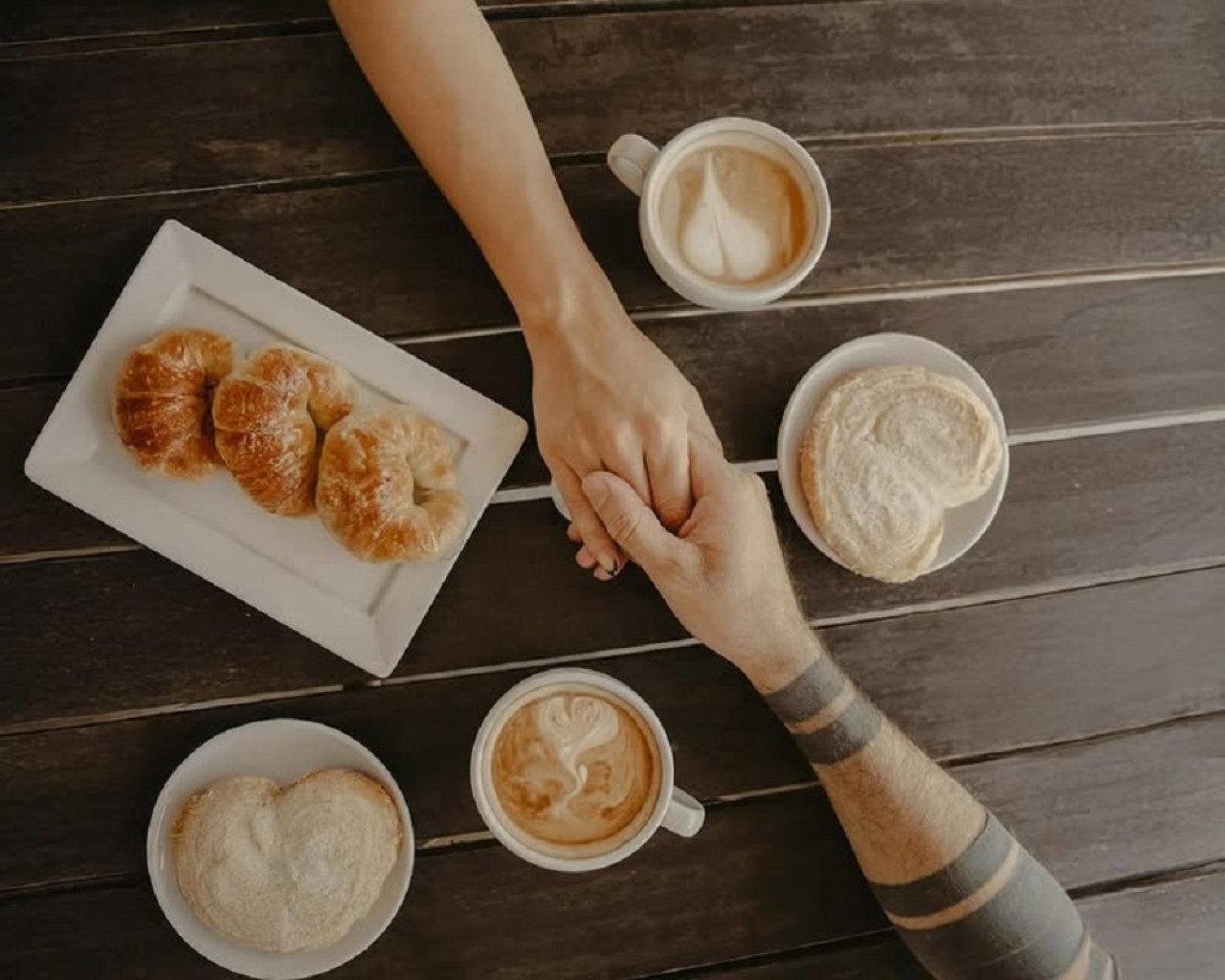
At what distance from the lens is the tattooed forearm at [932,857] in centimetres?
111

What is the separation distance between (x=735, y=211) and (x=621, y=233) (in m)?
0.14

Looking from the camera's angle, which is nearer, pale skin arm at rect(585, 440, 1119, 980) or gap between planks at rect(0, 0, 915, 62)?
pale skin arm at rect(585, 440, 1119, 980)

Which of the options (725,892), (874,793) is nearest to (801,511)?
(874,793)

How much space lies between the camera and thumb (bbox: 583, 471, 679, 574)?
41.6 inches

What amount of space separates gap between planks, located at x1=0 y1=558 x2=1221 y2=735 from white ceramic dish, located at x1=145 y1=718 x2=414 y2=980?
0.05 meters

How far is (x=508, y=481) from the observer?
120 cm

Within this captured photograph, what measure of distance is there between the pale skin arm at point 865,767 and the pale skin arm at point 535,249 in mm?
44

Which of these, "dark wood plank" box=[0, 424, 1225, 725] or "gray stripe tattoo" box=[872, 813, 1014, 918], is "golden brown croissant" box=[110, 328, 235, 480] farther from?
"gray stripe tattoo" box=[872, 813, 1014, 918]

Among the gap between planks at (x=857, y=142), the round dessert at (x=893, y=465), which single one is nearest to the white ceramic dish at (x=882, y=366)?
the round dessert at (x=893, y=465)

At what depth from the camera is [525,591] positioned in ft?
3.94

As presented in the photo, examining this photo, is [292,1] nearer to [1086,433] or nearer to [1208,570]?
[1086,433]

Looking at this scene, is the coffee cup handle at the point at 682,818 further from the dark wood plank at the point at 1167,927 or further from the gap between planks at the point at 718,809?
the dark wood plank at the point at 1167,927

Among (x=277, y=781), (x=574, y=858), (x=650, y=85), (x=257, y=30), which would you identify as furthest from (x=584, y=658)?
(x=257, y=30)

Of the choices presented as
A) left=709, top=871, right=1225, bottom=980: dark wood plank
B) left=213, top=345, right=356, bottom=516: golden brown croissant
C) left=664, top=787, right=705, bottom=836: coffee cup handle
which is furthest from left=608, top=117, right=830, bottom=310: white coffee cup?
left=709, top=871, right=1225, bottom=980: dark wood plank
